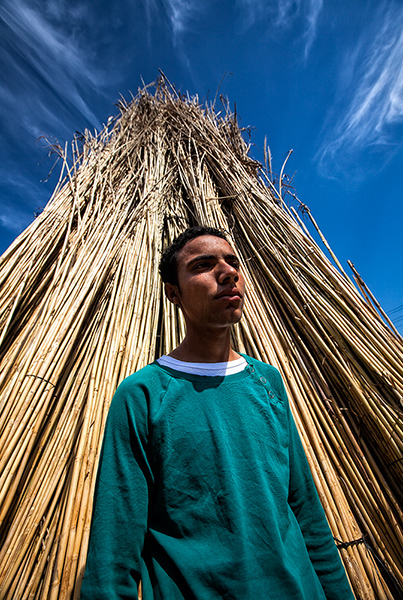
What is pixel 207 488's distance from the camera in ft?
1.73

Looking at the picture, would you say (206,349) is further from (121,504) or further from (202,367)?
(121,504)

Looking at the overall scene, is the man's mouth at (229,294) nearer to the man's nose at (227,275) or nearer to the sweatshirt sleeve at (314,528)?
the man's nose at (227,275)

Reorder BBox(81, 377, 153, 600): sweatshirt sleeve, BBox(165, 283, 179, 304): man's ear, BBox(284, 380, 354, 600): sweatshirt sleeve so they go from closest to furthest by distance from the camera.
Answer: BBox(81, 377, 153, 600): sweatshirt sleeve < BBox(284, 380, 354, 600): sweatshirt sleeve < BBox(165, 283, 179, 304): man's ear

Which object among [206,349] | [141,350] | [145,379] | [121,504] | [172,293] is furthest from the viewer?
[141,350]

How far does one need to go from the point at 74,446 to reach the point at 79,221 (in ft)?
3.50

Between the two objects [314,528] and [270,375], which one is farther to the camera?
[270,375]

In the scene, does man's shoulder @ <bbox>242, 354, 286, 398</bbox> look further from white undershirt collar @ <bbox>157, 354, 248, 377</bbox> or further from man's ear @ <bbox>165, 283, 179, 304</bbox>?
man's ear @ <bbox>165, 283, 179, 304</bbox>

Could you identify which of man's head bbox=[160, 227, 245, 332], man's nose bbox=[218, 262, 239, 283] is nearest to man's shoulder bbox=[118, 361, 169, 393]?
man's head bbox=[160, 227, 245, 332]

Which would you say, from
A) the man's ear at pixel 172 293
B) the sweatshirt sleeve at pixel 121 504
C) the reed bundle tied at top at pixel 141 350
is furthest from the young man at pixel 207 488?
the reed bundle tied at top at pixel 141 350

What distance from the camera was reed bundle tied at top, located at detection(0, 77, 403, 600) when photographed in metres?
0.73

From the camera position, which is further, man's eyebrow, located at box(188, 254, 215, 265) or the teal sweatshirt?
man's eyebrow, located at box(188, 254, 215, 265)

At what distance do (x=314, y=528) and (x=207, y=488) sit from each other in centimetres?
32

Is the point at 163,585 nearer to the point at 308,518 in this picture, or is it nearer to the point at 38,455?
the point at 308,518

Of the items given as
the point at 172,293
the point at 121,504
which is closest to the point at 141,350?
the point at 172,293
